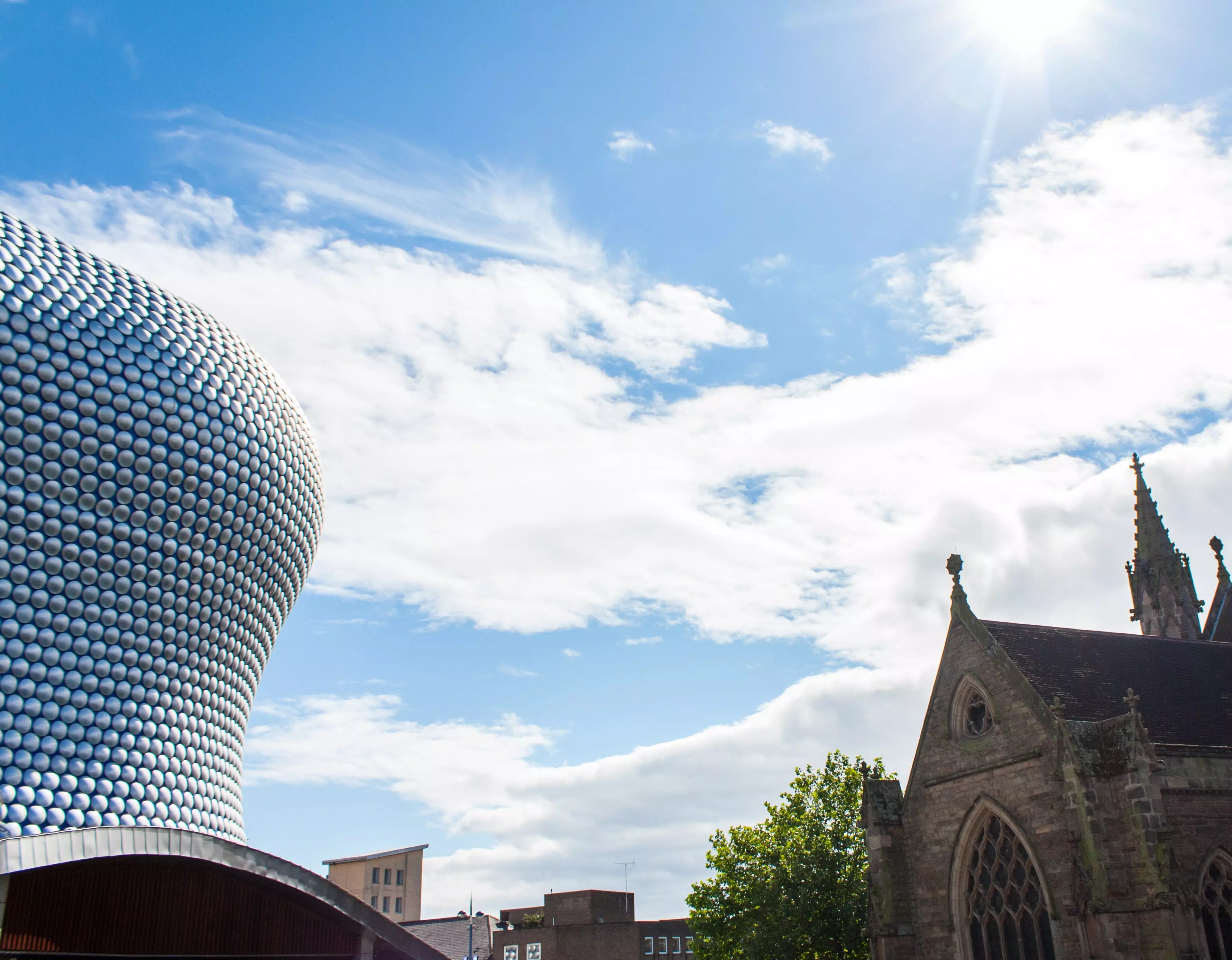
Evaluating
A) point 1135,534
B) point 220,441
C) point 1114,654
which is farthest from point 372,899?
point 1114,654

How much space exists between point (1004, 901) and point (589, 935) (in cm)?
5480

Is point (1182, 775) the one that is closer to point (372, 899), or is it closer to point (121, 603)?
point (121, 603)

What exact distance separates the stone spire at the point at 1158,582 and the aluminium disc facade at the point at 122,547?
40.7m

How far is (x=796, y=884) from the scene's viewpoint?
39.3m

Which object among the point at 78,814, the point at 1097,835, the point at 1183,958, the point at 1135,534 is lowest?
the point at 1183,958

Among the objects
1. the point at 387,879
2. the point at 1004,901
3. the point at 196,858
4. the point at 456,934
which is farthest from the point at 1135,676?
the point at 387,879

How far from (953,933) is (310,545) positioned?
34834mm

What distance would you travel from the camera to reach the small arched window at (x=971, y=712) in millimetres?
28203

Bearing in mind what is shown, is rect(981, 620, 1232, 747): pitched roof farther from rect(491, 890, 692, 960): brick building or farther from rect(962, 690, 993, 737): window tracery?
rect(491, 890, 692, 960): brick building

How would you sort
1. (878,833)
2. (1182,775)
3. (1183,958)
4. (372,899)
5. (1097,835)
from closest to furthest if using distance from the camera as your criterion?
1. (1183,958)
2. (1097,835)
3. (1182,775)
4. (878,833)
5. (372,899)

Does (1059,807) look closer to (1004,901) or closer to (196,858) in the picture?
(1004,901)

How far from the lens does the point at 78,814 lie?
3459 centimetres

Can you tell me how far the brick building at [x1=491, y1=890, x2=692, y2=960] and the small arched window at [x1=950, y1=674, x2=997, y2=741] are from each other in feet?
161

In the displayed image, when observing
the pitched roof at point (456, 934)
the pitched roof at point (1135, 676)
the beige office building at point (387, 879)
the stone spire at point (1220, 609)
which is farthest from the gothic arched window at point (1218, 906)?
the beige office building at point (387, 879)
